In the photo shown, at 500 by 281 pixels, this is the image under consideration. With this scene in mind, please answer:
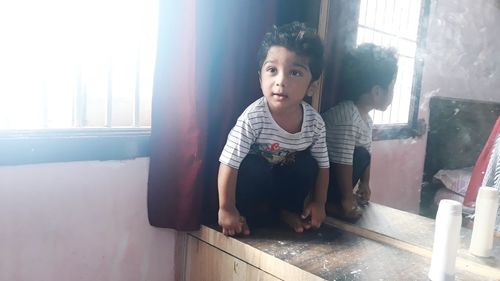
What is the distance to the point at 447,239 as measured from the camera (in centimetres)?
75

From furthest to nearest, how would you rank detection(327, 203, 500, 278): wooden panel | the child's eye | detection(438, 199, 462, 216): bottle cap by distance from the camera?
the child's eye < detection(327, 203, 500, 278): wooden panel < detection(438, 199, 462, 216): bottle cap

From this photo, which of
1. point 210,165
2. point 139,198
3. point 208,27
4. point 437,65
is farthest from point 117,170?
point 437,65

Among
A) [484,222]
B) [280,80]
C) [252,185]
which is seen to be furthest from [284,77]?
[484,222]

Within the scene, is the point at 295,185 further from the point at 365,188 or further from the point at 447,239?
the point at 447,239

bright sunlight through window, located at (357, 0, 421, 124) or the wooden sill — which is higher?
bright sunlight through window, located at (357, 0, 421, 124)

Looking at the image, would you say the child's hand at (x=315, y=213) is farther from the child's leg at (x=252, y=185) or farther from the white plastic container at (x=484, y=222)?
the white plastic container at (x=484, y=222)

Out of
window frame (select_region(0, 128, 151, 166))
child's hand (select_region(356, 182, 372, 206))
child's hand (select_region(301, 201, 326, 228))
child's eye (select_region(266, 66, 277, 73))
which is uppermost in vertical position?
child's eye (select_region(266, 66, 277, 73))

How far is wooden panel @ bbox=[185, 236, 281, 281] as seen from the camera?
2.97 ft

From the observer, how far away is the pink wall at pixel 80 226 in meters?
0.84

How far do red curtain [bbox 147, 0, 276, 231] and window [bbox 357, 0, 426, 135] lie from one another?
0.26 m

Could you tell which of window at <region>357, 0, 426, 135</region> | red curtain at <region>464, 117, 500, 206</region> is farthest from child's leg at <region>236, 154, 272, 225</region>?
red curtain at <region>464, 117, 500, 206</region>

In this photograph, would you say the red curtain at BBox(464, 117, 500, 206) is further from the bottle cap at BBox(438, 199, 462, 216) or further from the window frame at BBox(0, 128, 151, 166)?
the window frame at BBox(0, 128, 151, 166)

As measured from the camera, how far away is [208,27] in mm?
984

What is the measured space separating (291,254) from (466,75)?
1.63 feet
